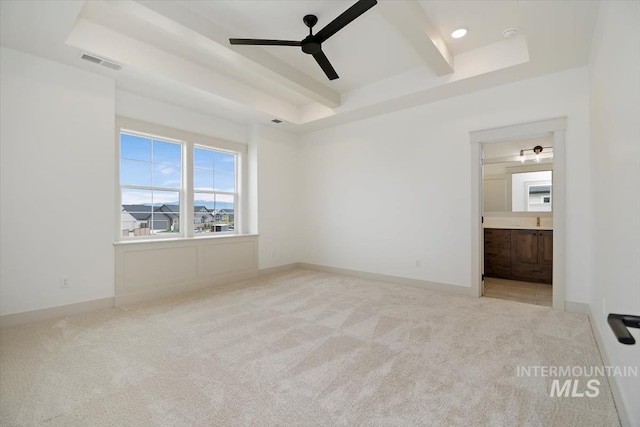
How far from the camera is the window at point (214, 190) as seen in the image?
4977mm

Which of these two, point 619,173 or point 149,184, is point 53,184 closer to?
point 149,184

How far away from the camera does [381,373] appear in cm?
212

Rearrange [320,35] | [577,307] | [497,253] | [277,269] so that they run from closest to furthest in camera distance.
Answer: [320,35]
[577,307]
[497,253]
[277,269]

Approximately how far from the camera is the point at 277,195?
19.3 feet

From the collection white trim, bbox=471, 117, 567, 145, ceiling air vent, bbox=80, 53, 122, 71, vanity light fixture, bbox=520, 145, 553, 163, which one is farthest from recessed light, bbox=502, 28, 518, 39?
ceiling air vent, bbox=80, 53, 122, 71

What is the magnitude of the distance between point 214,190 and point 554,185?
5083 millimetres

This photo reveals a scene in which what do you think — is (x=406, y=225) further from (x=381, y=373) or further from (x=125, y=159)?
(x=125, y=159)

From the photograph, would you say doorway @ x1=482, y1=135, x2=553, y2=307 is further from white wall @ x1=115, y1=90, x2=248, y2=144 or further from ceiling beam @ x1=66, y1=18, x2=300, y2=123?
white wall @ x1=115, y1=90, x2=248, y2=144

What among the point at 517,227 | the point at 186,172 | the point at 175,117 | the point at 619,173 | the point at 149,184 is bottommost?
the point at 517,227

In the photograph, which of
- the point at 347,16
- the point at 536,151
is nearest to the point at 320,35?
the point at 347,16

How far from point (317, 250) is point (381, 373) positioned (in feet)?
12.7

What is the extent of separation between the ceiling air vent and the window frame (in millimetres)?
795

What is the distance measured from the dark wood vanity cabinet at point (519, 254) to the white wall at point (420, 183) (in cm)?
153

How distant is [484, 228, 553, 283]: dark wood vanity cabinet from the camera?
Result: 185 inches
